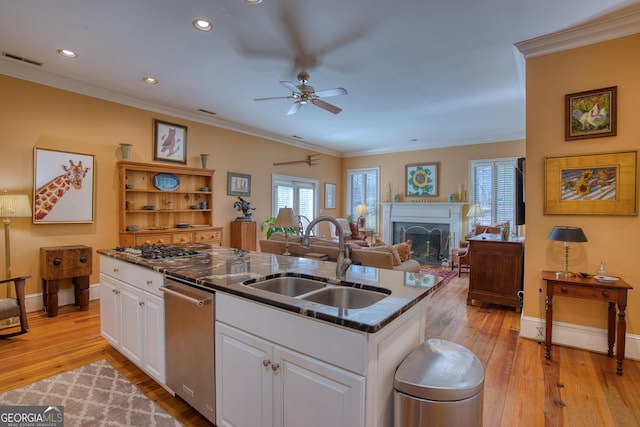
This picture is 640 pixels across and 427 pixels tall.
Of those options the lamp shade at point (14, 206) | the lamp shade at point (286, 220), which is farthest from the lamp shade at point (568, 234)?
the lamp shade at point (14, 206)

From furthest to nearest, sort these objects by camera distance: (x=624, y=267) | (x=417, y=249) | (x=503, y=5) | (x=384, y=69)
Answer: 1. (x=417, y=249)
2. (x=384, y=69)
3. (x=624, y=267)
4. (x=503, y=5)

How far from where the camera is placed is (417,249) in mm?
7996

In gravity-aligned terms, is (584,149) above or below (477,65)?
below

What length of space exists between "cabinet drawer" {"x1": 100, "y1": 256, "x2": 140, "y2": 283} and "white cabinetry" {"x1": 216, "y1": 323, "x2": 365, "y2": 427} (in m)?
1.08

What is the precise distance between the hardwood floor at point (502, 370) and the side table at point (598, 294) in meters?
0.19

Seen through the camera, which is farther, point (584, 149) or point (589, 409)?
point (584, 149)

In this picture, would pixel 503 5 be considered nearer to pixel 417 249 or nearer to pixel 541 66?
pixel 541 66

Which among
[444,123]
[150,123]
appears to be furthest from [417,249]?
[150,123]

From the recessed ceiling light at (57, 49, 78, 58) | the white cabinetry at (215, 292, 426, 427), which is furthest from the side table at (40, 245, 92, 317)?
the white cabinetry at (215, 292, 426, 427)

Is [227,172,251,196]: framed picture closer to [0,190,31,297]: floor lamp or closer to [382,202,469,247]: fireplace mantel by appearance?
[0,190,31,297]: floor lamp

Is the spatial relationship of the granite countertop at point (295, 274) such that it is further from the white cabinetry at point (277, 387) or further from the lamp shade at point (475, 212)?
the lamp shade at point (475, 212)

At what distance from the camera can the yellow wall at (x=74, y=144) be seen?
371cm

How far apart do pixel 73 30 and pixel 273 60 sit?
73.6 inches

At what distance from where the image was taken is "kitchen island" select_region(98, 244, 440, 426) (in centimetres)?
124
